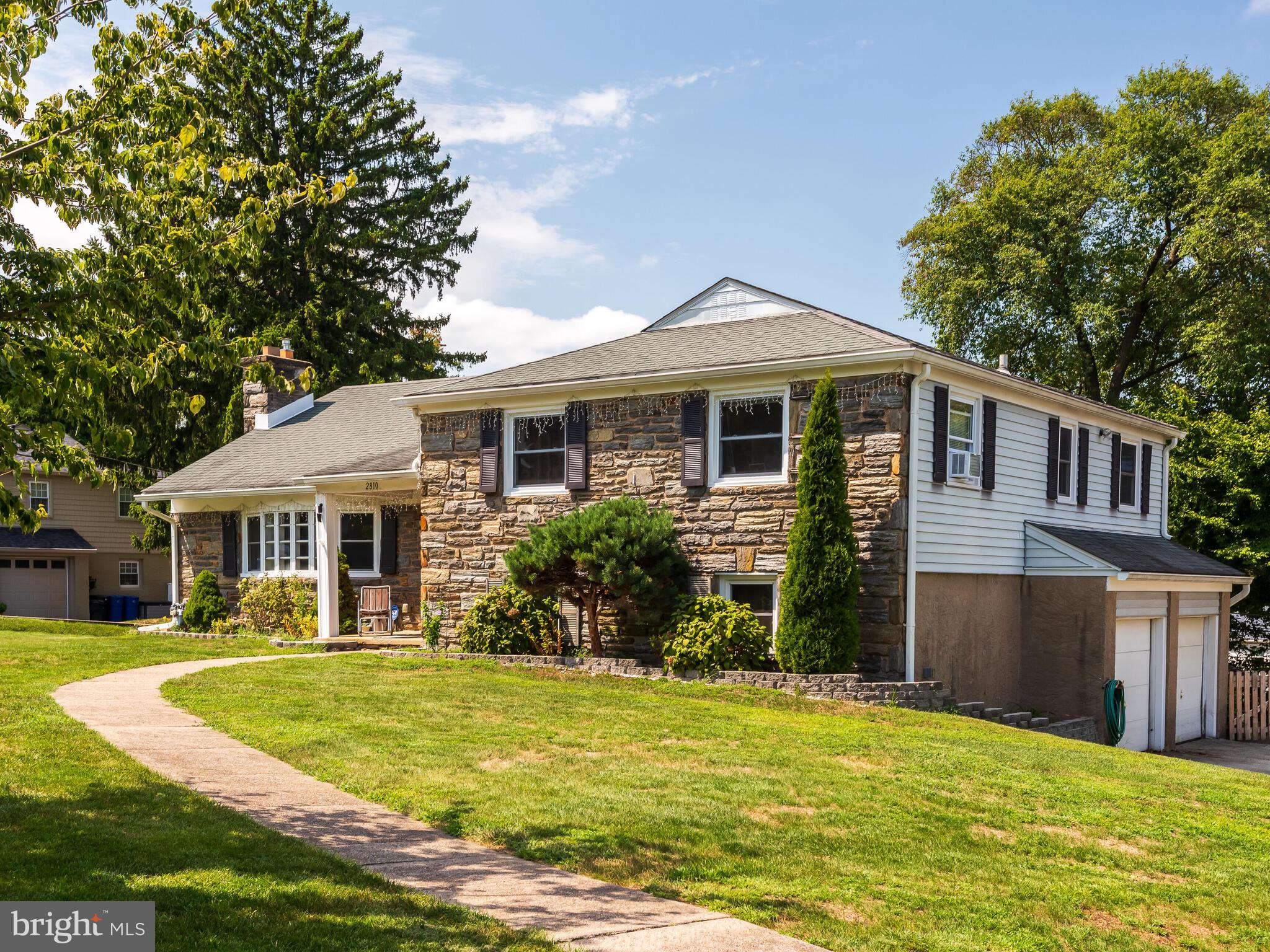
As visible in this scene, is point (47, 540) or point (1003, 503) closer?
point (1003, 503)

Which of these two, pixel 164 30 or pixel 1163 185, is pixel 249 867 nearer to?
pixel 164 30

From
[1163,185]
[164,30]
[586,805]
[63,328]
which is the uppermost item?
[1163,185]

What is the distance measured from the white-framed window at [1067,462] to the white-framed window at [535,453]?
823 centimetres

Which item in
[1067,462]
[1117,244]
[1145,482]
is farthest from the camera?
[1117,244]

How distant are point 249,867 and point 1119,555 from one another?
15.1 metres

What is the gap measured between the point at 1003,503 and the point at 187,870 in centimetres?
1385

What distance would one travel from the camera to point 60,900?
5.03 meters

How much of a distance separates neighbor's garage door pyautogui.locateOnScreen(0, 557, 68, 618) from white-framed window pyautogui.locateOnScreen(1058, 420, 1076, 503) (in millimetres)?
27224

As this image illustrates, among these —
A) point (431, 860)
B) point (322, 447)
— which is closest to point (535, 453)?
point (322, 447)

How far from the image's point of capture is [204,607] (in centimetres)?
2269

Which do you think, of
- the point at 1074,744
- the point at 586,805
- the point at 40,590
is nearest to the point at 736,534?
the point at 1074,744

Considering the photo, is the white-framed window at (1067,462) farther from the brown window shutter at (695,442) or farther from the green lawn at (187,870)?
the green lawn at (187,870)

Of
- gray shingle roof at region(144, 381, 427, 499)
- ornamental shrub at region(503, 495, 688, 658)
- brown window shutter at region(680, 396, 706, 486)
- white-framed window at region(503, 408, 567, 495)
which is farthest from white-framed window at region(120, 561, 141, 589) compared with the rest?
brown window shutter at region(680, 396, 706, 486)

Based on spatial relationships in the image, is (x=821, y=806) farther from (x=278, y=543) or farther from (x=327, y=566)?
(x=278, y=543)
